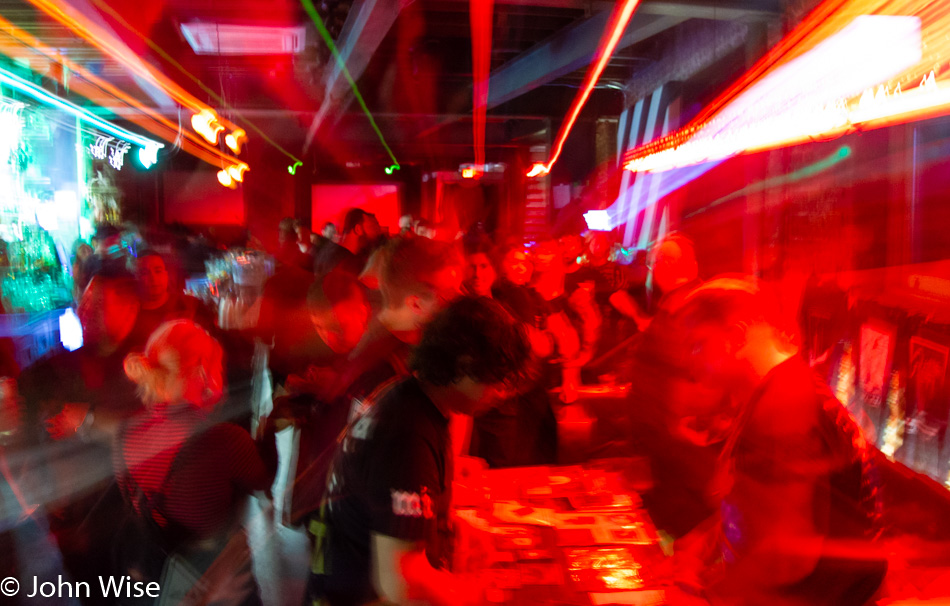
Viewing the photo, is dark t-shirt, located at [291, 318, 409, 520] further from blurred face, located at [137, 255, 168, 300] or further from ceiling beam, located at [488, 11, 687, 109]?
ceiling beam, located at [488, 11, 687, 109]

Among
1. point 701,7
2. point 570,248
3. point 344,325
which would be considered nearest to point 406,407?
point 344,325

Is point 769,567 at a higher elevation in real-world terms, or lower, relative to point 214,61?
lower

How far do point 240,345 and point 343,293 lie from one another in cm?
163

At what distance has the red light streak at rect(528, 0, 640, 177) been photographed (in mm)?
7410

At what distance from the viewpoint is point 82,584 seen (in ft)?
7.84

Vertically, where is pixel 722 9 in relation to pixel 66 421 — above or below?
above

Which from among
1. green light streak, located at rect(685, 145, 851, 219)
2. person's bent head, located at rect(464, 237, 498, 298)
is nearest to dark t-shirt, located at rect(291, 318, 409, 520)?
person's bent head, located at rect(464, 237, 498, 298)

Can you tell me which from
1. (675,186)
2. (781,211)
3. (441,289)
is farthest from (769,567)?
(675,186)

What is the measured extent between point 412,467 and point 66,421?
1833 millimetres

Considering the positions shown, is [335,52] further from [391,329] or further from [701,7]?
[391,329]

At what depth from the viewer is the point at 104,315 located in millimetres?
2883

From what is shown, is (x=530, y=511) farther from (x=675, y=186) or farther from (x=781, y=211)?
(x=675, y=186)

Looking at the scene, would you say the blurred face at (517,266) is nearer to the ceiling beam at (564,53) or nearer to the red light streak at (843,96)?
the red light streak at (843,96)

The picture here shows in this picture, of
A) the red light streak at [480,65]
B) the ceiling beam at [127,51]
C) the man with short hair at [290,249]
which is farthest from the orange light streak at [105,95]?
the man with short hair at [290,249]
